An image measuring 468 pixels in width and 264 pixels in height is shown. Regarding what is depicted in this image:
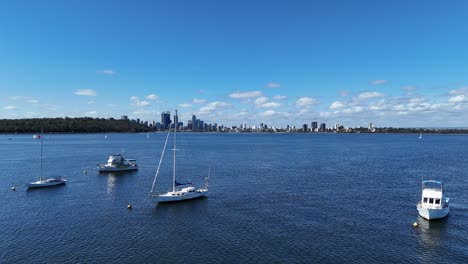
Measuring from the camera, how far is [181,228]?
56062 millimetres

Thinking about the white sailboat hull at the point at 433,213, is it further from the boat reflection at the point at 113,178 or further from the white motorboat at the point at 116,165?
the white motorboat at the point at 116,165

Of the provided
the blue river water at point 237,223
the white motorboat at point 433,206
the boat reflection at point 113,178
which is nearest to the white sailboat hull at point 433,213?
the white motorboat at point 433,206

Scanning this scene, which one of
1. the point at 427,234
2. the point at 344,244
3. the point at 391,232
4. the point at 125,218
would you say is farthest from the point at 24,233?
the point at 427,234

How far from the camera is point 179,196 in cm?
7325

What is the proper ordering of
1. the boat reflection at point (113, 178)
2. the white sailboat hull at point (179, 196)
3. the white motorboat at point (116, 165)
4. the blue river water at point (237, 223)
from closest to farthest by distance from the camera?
the blue river water at point (237, 223) → the white sailboat hull at point (179, 196) → the boat reflection at point (113, 178) → the white motorboat at point (116, 165)

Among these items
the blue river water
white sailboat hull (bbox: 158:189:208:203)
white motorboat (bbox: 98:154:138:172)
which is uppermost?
white motorboat (bbox: 98:154:138:172)

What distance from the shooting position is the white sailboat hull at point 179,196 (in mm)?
71375

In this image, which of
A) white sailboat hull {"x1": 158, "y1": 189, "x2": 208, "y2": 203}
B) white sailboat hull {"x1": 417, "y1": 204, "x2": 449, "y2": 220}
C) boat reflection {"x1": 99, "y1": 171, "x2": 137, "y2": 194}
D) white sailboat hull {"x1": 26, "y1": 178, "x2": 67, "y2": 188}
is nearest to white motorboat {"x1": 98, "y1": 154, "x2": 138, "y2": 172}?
boat reflection {"x1": 99, "y1": 171, "x2": 137, "y2": 194}

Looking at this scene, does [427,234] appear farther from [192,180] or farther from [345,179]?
[192,180]

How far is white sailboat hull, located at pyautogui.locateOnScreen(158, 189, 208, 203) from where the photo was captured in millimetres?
71375

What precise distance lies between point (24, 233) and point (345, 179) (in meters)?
82.3

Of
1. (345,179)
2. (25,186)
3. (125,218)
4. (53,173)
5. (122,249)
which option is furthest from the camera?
(53,173)

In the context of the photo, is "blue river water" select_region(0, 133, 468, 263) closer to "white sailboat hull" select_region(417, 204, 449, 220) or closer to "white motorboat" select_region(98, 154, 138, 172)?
"white sailboat hull" select_region(417, 204, 449, 220)

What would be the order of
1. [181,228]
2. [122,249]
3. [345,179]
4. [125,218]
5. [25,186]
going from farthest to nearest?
[345,179] → [25,186] → [125,218] → [181,228] → [122,249]
